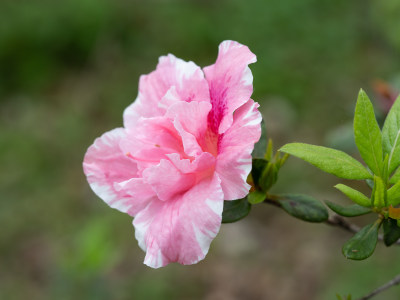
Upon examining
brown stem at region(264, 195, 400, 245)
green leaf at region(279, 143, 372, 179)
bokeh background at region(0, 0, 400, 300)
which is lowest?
bokeh background at region(0, 0, 400, 300)

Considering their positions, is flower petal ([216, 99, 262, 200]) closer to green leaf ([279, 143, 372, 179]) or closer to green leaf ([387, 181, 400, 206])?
green leaf ([279, 143, 372, 179])

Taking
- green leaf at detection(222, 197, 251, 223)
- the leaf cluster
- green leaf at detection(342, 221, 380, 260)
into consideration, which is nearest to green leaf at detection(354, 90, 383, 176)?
the leaf cluster

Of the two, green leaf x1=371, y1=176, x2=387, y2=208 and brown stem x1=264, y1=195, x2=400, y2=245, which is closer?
green leaf x1=371, y1=176, x2=387, y2=208

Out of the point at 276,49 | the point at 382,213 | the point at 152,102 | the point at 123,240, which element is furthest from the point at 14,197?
the point at 382,213

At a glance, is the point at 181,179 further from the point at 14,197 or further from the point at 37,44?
the point at 37,44

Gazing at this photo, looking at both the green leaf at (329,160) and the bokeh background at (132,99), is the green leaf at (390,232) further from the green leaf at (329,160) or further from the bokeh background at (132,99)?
the bokeh background at (132,99)

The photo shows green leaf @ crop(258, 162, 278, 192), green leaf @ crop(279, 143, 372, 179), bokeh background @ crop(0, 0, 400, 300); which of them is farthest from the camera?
bokeh background @ crop(0, 0, 400, 300)
